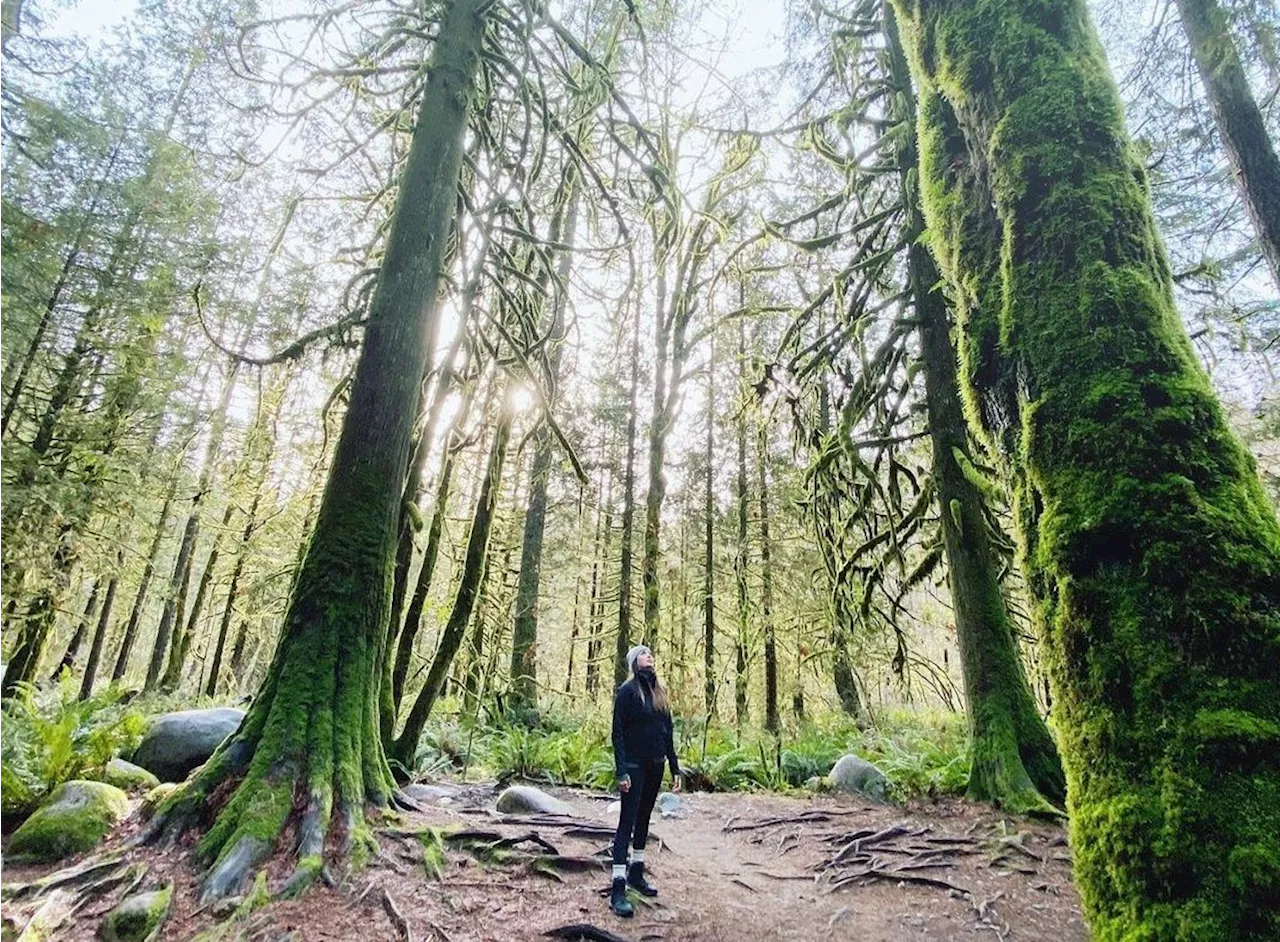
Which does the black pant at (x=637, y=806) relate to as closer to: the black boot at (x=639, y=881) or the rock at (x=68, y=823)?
the black boot at (x=639, y=881)

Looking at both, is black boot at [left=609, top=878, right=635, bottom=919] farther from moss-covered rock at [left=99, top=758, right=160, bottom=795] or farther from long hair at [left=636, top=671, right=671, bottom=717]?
moss-covered rock at [left=99, top=758, right=160, bottom=795]

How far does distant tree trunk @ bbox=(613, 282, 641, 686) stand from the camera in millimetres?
11724

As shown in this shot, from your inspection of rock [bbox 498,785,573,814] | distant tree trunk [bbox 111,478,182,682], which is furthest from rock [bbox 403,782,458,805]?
distant tree trunk [bbox 111,478,182,682]

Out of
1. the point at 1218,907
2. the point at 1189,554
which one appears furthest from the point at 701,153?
the point at 1218,907

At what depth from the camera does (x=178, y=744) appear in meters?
6.34

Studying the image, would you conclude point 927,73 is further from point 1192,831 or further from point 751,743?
point 751,743

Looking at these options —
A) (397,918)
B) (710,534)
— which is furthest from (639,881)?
(710,534)

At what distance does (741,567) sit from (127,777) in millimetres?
8938

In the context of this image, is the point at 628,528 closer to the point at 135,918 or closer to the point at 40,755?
the point at 40,755

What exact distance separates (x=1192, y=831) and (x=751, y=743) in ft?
34.3

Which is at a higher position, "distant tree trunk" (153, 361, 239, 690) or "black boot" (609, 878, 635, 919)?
"distant tree trunk" (153, 361, 239, 690)

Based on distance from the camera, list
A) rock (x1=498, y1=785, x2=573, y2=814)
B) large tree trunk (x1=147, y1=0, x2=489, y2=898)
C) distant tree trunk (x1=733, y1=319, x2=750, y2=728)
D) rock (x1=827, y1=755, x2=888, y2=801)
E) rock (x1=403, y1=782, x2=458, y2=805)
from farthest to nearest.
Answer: distant tree trunk (x1=733, y1=319, x2=750, y2=728) < rock (x1=827, y1=755, x2=888, y2=801) < rock (x1=403, y1=782, x2=458, y2=805) < rock (x1=498, y1=785, x2=573, y2=814) < large tree trunk (x1=147, y1=0, x2=489, y2=898)

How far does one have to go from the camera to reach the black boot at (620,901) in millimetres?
3965

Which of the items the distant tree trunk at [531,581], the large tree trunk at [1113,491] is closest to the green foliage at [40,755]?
the distant tree trunk at [531,581]
